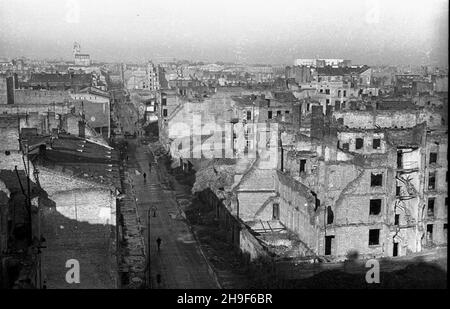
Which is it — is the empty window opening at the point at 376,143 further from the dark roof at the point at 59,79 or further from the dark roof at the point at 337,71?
the dark roof at the point at 59,79

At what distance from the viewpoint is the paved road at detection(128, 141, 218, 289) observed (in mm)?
26703

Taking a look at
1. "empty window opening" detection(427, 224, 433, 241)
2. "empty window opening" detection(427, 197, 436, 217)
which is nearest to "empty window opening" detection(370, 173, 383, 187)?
"empty window opening" detection(427, 197, 436, 217)

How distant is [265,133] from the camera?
40625mm

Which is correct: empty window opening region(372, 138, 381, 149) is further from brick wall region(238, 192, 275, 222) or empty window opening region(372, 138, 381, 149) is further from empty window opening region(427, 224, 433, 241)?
brick wall region(238, 192, 275, 222)

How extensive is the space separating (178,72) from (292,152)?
3857 inches

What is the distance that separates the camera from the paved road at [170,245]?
87.6ft

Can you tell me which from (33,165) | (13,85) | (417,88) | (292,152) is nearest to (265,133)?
(292,152)

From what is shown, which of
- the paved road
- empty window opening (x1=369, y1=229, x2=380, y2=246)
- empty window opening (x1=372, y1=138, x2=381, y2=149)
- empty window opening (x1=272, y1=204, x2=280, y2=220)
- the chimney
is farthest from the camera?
the chimney

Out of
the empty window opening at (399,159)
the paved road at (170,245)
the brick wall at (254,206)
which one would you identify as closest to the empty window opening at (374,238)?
the empty window opening at (399,159)

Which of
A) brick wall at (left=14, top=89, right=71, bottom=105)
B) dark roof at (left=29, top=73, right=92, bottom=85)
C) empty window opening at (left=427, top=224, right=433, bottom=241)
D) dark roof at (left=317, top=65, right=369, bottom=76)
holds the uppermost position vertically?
dark roof at (left=317, top=65, right=369, bottom=76)

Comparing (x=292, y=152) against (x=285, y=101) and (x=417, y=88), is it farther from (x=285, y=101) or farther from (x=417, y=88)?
(x=417, y=88)

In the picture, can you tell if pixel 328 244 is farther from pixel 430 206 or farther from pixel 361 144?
pixel 361 144

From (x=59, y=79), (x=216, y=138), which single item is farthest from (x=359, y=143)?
(x=59, y=79)
